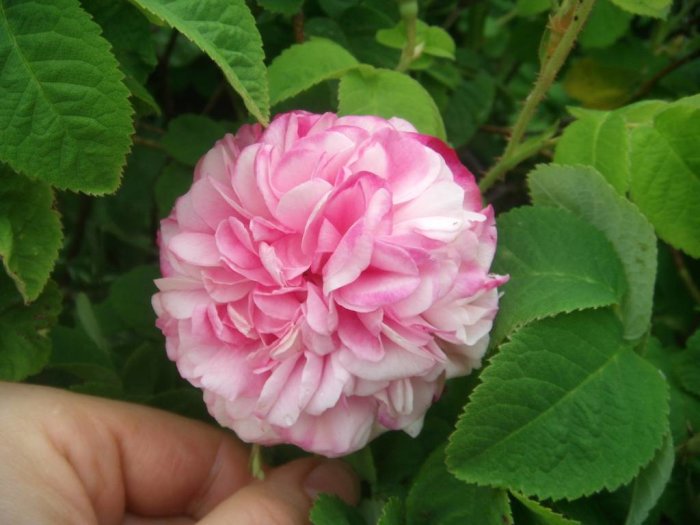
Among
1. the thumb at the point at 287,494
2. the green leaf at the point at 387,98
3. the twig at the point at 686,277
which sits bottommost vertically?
the thumb at the point at 287,494

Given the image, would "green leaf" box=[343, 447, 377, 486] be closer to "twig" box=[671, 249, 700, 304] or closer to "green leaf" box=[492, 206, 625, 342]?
"green leaf" box=[492, 206, 625, 342]

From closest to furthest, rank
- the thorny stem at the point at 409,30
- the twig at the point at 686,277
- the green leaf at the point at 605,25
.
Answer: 1. the thorny stem at the point at 409,30
2. the twig at the point at 686,277
3. the green leaf at the point at 605,25

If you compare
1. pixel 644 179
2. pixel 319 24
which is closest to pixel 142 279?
pixel 319 24

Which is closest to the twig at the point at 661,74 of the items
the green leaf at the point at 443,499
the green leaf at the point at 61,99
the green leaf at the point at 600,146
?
the green leaf at the point at 600,146

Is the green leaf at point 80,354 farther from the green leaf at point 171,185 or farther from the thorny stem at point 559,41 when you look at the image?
the thorny stem at point 559,41

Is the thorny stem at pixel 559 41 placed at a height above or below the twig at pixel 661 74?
above

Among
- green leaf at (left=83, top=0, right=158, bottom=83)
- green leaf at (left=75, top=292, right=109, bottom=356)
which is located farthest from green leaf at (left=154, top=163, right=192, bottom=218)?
green leaf at (left=83, top=0, right=158, bottom=83)

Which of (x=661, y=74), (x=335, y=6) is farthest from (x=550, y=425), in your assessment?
(x=661, y=74)

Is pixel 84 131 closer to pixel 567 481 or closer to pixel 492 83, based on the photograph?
pixel 567 481
